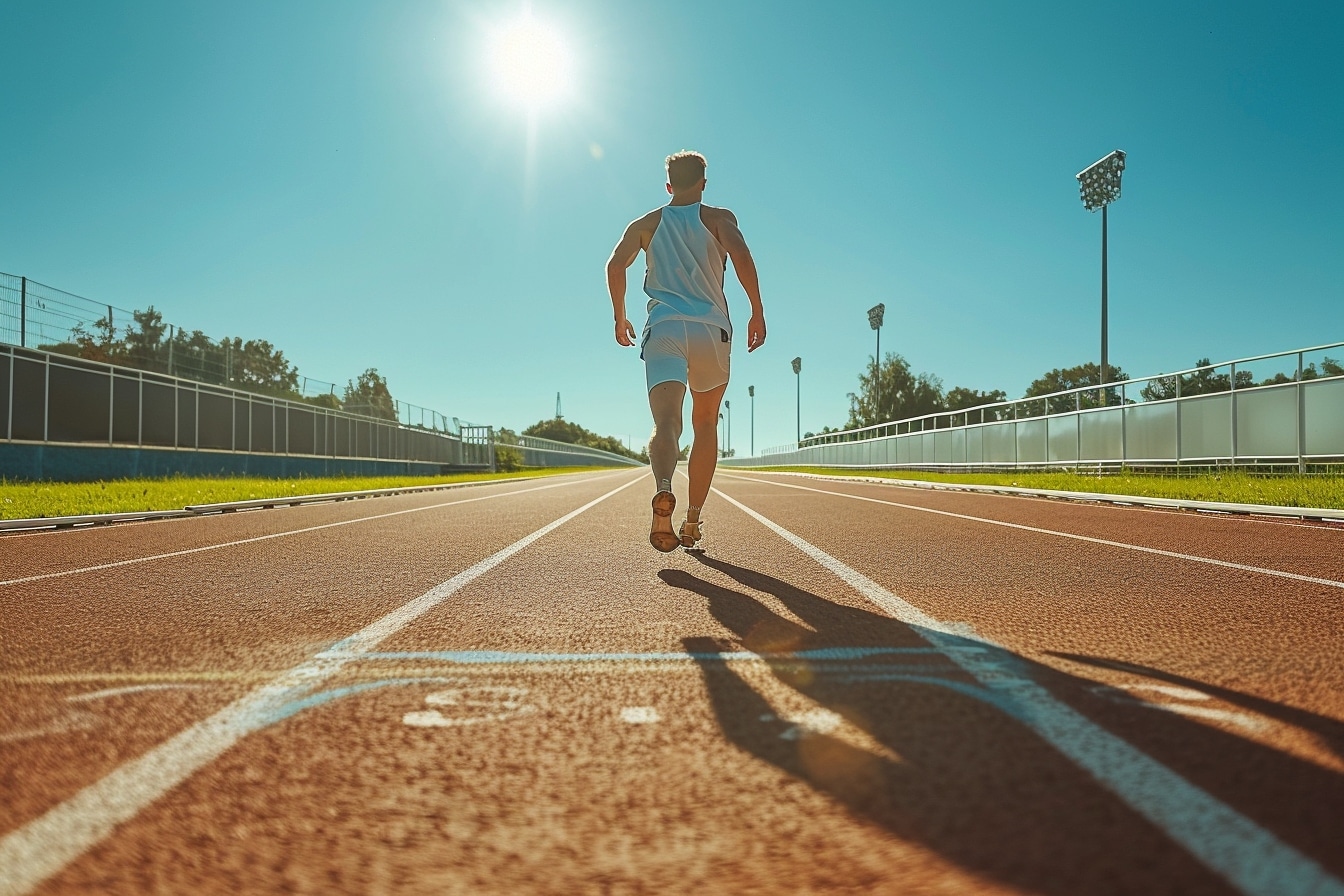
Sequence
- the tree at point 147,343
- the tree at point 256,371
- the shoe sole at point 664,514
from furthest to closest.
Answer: the tree at point 256,371
the tree at point 147,343
the shoe sole at point 664,514

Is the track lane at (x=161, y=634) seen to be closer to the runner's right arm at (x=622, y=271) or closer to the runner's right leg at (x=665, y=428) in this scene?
the runner's right leg at (x=665, y=428)

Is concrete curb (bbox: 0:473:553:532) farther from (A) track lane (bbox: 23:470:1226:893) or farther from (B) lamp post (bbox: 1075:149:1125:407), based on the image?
(B) lamp post (bbox: 1075:149:1125:407)

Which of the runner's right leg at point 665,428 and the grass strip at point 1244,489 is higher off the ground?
the runner's right leg at point 665,428

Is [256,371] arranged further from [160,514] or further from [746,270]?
[746,270]

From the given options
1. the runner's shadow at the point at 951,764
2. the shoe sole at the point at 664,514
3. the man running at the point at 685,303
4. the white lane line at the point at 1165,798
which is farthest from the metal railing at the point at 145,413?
the white lane line at the point at 1165,798

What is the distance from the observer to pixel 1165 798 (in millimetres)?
1839

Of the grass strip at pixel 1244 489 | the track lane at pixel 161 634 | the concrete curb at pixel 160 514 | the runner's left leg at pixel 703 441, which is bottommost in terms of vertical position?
the track lane at pixel 161 634

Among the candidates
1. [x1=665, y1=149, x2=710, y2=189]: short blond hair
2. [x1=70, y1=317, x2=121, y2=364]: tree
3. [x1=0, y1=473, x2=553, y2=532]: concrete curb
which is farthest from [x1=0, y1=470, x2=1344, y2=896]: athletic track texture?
[x1=70, y1=317, x2=121, y2=364]: tree

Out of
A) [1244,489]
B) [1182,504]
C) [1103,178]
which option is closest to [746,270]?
[1182,504]

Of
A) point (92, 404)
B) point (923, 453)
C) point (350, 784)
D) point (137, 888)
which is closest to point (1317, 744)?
point (350, 784)

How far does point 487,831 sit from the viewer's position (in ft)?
5.68

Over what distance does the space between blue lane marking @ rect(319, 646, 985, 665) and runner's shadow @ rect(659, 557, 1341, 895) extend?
0.08 ft

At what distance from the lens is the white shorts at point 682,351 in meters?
6.36

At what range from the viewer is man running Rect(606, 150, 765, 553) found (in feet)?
20.8
